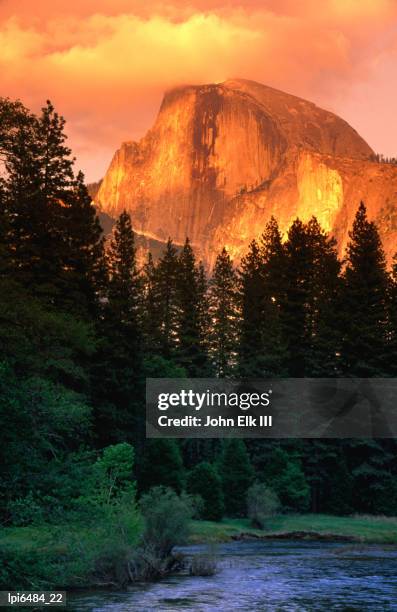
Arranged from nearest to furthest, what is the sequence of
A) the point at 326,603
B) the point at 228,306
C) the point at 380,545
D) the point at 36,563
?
the point at 36,563, the point at 326,603, the point at 380,545, the point at 228,306

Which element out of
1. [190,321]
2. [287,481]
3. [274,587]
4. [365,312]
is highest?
[190,321]

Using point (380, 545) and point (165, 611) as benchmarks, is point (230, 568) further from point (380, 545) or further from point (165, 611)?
point (380, 545)

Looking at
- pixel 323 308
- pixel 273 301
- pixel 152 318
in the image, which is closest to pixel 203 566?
pixel 323 308

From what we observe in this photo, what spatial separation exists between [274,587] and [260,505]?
85.7 ft

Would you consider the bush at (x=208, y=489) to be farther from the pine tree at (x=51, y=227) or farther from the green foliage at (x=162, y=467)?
the pine tree at (x=51, y=227)

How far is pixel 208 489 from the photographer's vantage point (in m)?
64.7

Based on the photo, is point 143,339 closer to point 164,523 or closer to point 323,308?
point 323,308

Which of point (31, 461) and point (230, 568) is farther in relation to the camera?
point (230, 568)

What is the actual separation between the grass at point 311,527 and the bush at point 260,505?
714mm

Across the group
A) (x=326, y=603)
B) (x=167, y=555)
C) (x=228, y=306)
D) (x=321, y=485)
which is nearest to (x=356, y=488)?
(x=321, y=485)

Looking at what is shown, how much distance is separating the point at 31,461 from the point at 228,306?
3035 inches

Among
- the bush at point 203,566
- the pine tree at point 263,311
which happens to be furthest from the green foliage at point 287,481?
the bush at point 203,566

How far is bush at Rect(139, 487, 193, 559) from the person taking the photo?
42.1 metres

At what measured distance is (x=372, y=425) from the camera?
7838 centimetres
